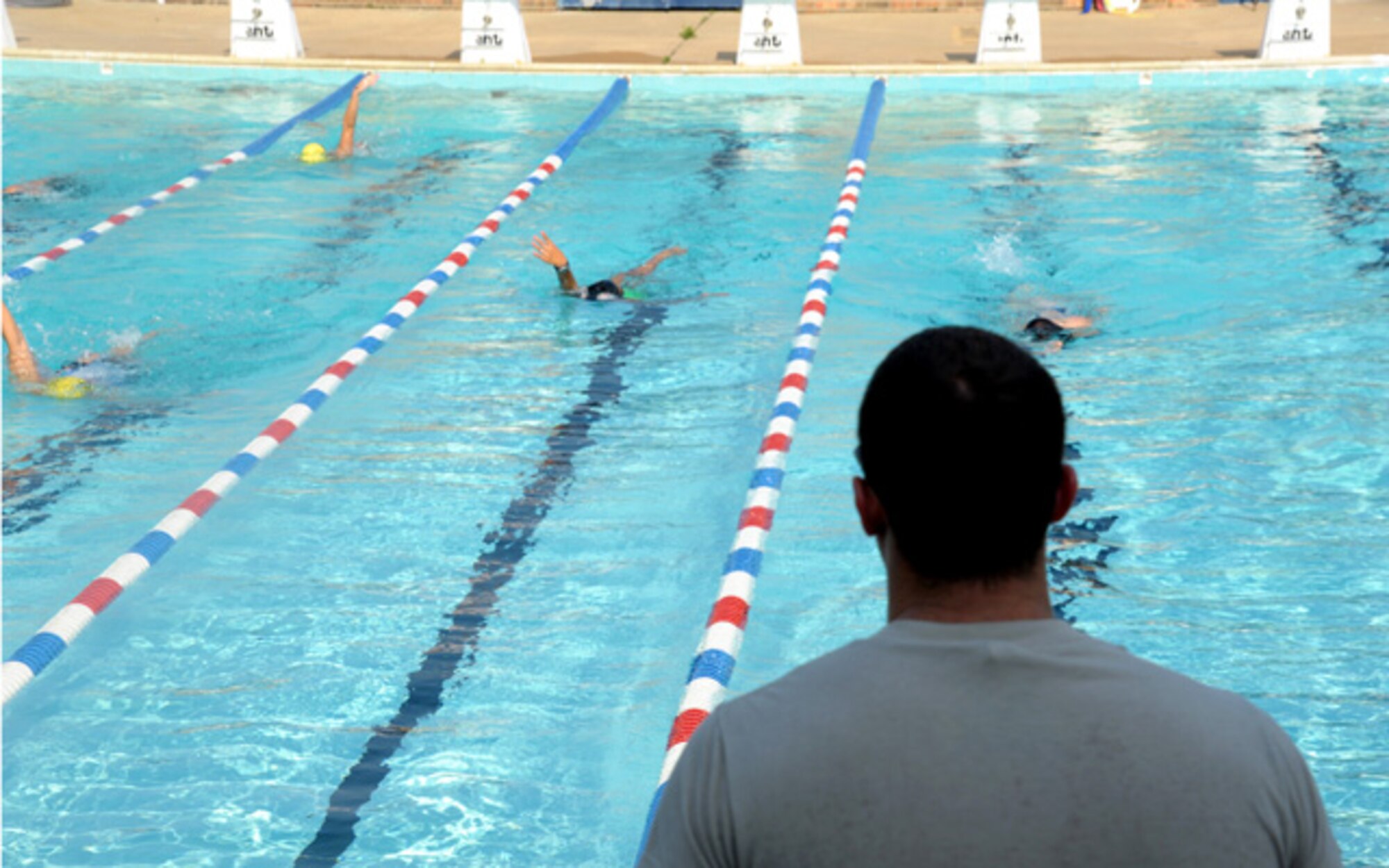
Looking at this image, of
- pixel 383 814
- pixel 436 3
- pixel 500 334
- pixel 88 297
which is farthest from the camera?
pixel 436 3

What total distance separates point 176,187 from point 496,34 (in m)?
4.78

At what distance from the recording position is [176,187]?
10.7 metres

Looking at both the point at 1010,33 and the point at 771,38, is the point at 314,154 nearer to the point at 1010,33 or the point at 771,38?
the point at 771,38

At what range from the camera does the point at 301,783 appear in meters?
4.11

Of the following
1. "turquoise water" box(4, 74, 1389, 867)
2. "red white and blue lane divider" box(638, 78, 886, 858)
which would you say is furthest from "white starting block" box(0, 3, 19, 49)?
"red white and blue lane divider" box(638, 78, 886, 858)

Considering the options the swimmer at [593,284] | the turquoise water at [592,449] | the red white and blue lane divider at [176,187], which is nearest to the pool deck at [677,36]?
the red white and blue lane divider at [176,187]

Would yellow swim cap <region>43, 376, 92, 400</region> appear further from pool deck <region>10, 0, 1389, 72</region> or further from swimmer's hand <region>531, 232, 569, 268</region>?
pool deck <region>10, 0, 1389, 72</region>

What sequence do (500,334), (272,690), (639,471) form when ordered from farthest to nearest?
(500,334) → (639,471) → (272,690)

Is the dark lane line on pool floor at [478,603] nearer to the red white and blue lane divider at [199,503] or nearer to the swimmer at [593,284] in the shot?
the swimmer at [593,284]

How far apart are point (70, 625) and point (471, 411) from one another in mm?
2869

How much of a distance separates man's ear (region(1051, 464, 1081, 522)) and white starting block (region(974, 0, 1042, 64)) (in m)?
13.3

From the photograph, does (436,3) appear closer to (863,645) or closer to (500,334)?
(500,334)

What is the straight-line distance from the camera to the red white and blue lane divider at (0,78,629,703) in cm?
395

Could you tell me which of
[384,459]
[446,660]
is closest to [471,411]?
[384,459]
